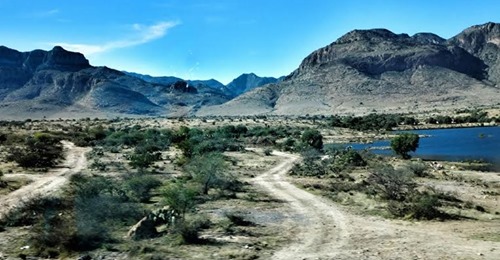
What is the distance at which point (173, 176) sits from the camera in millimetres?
42531

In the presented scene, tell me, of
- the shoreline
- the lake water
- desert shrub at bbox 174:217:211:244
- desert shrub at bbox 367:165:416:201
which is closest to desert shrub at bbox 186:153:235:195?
desert shrub at bbox 367:165:416:201

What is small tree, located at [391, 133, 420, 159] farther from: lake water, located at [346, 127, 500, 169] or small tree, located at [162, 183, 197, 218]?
small tree, located at [162, 183, 197, 218]

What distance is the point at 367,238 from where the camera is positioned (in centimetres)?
2158

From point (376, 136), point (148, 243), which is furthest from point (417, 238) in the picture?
point (376, 136)

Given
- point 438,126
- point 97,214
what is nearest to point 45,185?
point 97,214

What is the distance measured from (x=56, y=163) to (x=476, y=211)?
38.8m

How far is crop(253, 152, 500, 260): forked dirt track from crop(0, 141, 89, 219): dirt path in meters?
14.3

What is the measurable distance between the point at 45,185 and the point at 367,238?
2482 cm

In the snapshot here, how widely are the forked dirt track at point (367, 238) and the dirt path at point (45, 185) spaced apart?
14.3 m

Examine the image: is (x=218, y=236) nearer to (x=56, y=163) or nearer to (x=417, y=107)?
(x=56, y=163)

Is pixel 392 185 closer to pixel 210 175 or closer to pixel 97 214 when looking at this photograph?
pixel 210 175

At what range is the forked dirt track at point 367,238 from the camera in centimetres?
1897

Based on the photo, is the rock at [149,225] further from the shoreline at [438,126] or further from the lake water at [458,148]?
the shoreline at [438,126]

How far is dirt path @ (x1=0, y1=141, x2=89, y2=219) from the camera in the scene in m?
29.2
